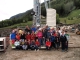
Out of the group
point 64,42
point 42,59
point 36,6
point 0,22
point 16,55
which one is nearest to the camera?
point 42,59

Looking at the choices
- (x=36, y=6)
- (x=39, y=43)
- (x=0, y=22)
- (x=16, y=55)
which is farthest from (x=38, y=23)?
(x=0, y=22)

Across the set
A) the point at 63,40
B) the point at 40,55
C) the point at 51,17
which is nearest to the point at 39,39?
the point at 63,40

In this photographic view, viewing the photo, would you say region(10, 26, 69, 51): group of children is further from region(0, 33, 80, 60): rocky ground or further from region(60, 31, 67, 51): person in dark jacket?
region(0, 33, 80, 60): rocky ground

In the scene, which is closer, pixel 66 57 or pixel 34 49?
pixel 66 57

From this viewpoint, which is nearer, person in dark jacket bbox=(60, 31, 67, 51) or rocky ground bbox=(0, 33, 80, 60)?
rocky ground bbox=(0, 33, 80, 60)

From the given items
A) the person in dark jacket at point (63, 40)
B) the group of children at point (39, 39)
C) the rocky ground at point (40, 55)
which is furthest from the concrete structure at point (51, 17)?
the rocky ground at point (40, 55)

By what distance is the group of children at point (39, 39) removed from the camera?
16938mm

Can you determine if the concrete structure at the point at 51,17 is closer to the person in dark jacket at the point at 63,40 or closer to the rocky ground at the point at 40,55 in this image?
the person in dark jacket at the point at 63,40

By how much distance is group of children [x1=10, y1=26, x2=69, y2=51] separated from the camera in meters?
16.9

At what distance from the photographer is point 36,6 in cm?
2273

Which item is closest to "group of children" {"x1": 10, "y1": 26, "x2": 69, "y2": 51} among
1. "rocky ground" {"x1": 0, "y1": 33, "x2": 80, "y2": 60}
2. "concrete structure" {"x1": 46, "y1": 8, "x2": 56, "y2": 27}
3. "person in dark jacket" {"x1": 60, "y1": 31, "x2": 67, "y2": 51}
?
"person in dark jacket" {"x1": 60, "y1": 31, "x2": 67, "y2": 51}

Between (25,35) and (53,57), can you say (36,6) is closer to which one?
(25,35)

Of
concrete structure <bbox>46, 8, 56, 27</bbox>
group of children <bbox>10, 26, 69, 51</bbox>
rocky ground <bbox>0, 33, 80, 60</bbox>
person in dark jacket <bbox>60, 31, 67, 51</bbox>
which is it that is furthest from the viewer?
concrete structure <bbox>46, 8, 56, 27</bbox>

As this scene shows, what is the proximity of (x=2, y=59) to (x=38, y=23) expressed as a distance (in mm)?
9305
